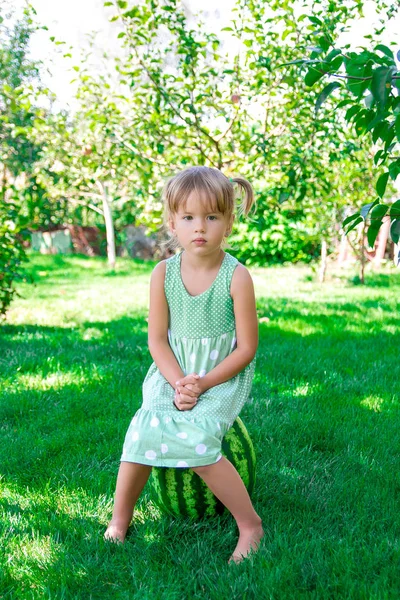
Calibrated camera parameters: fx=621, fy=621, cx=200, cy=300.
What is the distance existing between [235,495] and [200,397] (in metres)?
0.41

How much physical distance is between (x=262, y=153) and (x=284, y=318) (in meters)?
1.85

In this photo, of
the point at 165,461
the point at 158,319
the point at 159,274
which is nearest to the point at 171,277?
the point at 159,274

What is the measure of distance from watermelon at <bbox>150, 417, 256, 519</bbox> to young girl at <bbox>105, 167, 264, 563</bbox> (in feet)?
0.31

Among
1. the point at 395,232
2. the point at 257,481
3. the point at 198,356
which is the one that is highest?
the point at 395,232

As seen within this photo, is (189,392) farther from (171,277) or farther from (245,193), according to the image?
(245,193)

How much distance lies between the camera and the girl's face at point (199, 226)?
2.57m

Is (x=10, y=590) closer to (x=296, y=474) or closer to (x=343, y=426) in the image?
(x=296, y=474)

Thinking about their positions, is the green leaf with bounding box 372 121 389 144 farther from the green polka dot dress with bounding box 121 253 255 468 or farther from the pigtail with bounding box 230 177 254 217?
the green polka dot dress with bounding box 121 253 255 468

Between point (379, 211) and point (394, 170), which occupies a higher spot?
point (394, 170)

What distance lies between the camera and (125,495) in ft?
8.37

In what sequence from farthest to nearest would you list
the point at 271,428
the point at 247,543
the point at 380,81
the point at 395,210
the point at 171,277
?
the point at 271,428
the point at 171,277
the point at 247,543
the point at 395,210
the point at 380,81

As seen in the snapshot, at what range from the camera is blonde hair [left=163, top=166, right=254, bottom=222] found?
2.56 metres

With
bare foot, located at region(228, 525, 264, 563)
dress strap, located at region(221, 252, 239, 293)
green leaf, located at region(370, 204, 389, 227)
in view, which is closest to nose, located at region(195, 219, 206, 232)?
dress strap, located at region(221, 252, 239, 293)

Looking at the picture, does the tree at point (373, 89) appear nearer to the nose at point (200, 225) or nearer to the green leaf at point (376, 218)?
the green leaf at point (376, 218)
